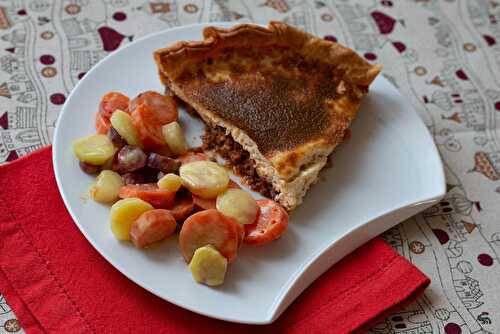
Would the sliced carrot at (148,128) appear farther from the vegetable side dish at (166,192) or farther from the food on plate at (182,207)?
the food on plate at (182,207)

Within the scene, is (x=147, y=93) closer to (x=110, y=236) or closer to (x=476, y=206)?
(x=110, y=236)

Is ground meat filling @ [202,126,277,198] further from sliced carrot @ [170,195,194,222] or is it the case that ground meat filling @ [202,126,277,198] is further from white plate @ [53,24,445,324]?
sliced carrot @ [170,195,194,222]

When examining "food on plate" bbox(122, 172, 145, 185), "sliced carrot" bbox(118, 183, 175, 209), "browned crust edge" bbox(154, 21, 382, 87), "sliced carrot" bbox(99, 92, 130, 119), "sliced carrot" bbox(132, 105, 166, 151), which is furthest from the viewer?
"browned crust edge" bbox(154, 21, 382, 87)

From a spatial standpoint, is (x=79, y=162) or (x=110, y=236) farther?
(x=79, y=162)

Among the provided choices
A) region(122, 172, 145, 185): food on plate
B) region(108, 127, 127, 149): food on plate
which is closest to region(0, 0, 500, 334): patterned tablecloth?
region(108, 127, 127, 149): food on plate

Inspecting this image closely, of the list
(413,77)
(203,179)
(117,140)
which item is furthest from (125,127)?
(413,77)

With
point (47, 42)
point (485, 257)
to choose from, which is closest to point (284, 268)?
point (485, 257)
